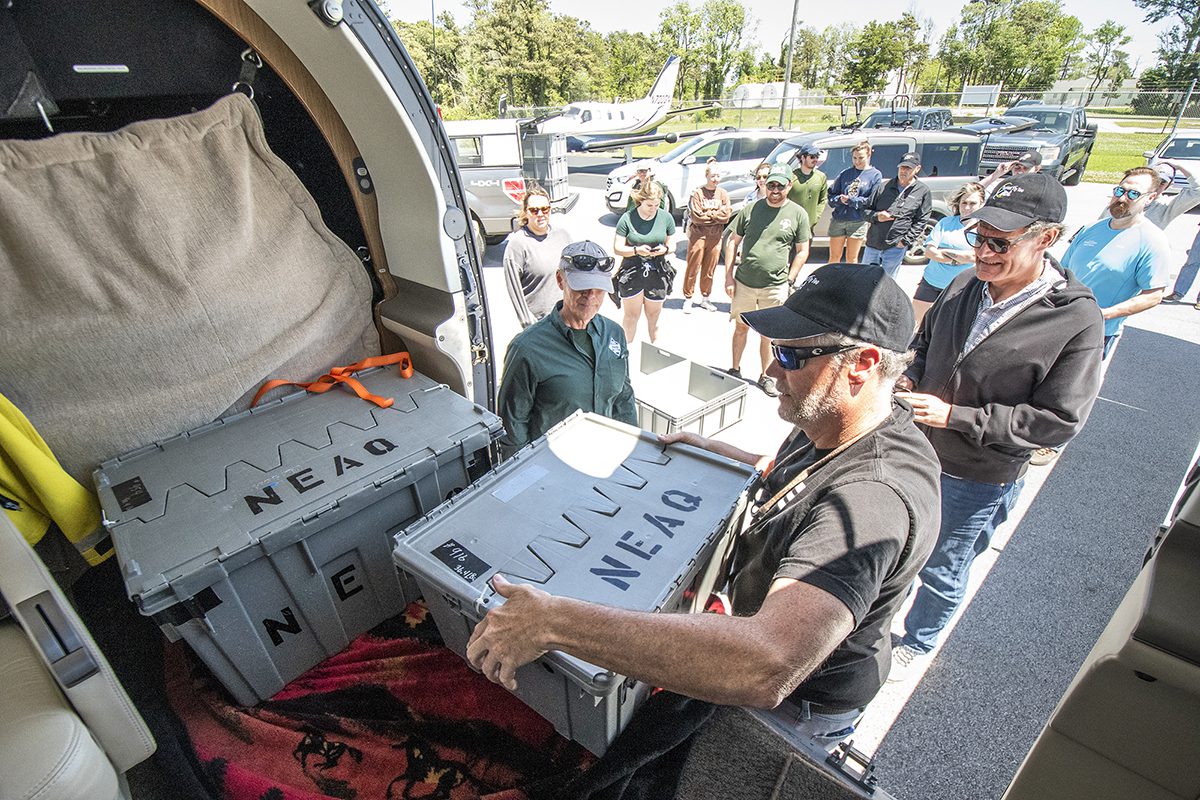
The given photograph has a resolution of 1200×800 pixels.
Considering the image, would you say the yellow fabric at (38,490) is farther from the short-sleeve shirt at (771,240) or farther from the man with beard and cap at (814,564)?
the short-sleeve shirt at (771,240)

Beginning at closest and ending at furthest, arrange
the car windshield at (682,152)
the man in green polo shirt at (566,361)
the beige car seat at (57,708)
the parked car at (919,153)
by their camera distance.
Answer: the beige car seat at (57,708)
the man in green polo shirt at (566,361)
the parked car at (919,153)
the car windshield at (682,152)

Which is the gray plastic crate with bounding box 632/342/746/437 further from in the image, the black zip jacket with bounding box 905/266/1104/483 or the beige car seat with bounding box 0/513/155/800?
the beige car seat with bounding box 0/513/155/800

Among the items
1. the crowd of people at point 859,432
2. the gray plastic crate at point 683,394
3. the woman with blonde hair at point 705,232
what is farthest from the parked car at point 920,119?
the gray plastic crate at point 683,394

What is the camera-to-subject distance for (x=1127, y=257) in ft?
11.6

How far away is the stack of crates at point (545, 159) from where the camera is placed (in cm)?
1020

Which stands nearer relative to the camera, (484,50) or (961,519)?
(961,519)

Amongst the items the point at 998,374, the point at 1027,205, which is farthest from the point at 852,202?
the point at 998,374

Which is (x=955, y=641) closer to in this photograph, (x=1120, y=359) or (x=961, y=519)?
(x=961, y=519)

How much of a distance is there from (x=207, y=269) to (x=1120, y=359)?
772cm

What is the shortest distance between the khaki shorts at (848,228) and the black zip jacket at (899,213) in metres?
0.60

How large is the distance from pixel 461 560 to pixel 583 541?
0.33 meters

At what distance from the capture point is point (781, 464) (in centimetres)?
180

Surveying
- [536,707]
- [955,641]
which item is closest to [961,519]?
[955,641]

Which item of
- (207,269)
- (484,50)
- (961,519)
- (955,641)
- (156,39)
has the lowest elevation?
(955,641)
